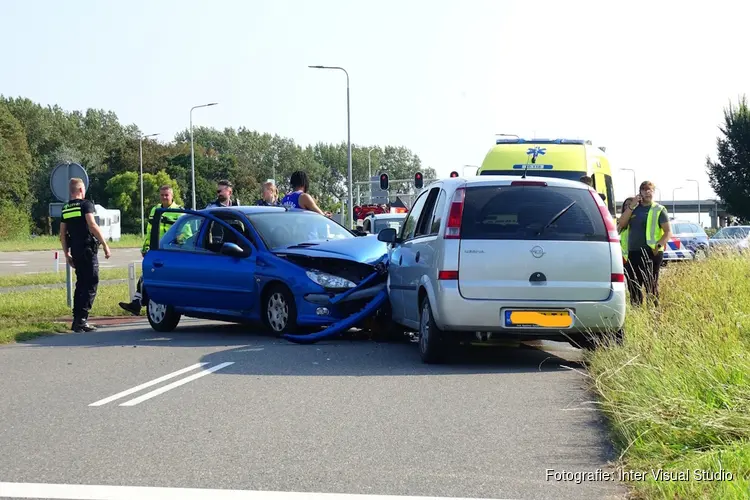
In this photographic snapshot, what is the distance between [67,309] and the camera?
18562 mm

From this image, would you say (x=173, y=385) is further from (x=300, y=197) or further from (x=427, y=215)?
(x=300, y=197)

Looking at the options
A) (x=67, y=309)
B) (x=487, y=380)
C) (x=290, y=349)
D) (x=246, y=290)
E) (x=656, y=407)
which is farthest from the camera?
(x=67, y=309)

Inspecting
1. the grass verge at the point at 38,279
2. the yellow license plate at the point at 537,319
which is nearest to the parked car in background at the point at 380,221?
the grass verge at the point at 38,279

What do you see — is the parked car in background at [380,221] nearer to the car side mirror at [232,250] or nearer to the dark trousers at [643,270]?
the dark trousers at [643,270]

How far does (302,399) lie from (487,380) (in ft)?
6.26

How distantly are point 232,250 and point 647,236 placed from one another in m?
5.55

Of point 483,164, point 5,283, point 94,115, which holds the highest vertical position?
point 94,115

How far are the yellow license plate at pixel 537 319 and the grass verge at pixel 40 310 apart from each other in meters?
6.73

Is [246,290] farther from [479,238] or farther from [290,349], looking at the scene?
[479,238]

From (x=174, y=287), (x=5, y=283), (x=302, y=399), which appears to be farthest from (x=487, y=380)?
(x=5, y=283)

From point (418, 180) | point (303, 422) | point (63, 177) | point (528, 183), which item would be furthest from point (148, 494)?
point (418, 180)

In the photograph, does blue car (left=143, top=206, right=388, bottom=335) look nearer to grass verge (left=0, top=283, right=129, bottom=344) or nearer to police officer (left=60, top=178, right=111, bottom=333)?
police officer (left=60, top=178, right=111, bottom=333)

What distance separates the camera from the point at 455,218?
10.5 m

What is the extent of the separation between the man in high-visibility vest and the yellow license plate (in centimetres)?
481
